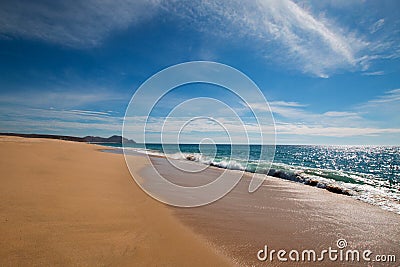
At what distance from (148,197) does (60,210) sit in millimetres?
2557

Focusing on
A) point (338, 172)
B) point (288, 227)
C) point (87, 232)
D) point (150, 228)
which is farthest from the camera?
point (338, 172)

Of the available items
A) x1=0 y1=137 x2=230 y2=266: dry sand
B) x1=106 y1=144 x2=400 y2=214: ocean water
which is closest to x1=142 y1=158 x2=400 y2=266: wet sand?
x1=0 y1=137 x2=230 y2=266: dry sand

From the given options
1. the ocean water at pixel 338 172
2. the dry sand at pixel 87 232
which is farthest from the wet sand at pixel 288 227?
the ocean water at pixel 338 172

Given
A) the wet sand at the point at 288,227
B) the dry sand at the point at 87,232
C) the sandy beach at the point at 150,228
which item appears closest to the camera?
the dry sand at the point at 87,232

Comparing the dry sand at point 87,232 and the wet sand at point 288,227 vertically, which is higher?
the dry sand at point 87,232

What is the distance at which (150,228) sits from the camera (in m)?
3.94

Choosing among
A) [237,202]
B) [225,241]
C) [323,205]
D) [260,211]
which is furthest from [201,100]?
[225,241]

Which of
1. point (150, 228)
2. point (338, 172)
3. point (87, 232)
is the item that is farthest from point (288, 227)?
point (338, 172)

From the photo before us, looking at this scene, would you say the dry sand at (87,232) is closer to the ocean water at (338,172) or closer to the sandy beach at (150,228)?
the sandy beach at (150,228)

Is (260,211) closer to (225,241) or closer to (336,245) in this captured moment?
(336,245)

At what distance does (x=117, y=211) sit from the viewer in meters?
4.57

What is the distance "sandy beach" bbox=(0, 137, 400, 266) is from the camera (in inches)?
112

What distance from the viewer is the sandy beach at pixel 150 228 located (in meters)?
2.86

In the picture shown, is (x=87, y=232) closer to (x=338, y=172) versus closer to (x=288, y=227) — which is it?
(x=288, y=227)
